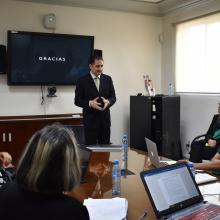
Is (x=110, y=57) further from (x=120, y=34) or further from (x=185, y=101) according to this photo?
(x=185, y=101)

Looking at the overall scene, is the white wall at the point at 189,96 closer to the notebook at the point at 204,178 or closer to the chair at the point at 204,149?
the chair at the point at 204,149

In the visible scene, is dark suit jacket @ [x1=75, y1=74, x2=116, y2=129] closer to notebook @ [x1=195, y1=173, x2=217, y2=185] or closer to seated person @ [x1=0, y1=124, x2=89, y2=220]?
notebook @ [x1=195, y1=173, x2=217, y2=185]

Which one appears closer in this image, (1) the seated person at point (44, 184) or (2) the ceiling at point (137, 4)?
(1) the seated person at point (44, 184)

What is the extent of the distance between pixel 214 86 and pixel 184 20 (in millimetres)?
1266

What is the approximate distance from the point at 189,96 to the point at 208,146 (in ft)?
4.75

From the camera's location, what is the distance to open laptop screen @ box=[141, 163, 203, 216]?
1550 mm

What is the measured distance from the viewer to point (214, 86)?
5.09m

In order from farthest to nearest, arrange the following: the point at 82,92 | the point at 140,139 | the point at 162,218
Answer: the point at 140,139
the point at 82,92
the point at 162,218

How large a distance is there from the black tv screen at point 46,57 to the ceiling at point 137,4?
0.54 metres

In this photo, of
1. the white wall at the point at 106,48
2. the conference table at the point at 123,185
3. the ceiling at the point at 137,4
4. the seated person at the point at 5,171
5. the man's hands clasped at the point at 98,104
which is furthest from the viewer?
the ceiling at the point at 137,4

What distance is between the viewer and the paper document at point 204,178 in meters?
2.14

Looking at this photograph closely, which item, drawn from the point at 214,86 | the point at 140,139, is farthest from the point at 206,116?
the point at 140,139

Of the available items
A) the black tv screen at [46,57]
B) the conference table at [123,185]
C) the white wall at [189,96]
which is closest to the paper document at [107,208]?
the conference table at [123,185]

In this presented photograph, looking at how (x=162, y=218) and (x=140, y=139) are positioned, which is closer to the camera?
(x=162, y=218)
